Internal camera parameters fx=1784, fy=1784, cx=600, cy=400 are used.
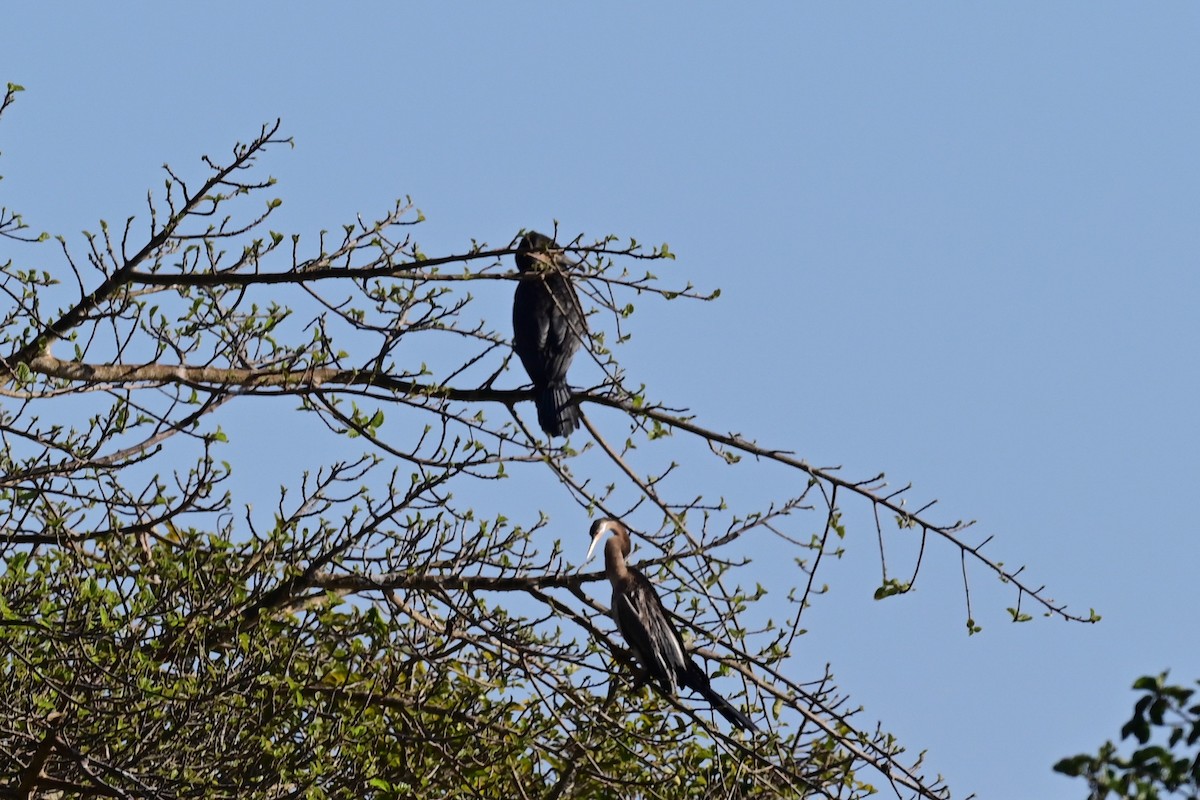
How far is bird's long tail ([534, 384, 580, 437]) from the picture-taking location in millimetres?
6449

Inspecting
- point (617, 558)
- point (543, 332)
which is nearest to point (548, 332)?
point (543, 332)

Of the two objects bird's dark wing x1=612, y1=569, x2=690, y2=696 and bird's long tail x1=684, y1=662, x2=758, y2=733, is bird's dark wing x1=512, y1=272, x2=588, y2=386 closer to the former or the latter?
bird's dark wing x1=612, y1=569, x2=690, y2=696

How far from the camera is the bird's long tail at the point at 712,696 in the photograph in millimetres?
5859

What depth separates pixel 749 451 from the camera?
5594 mm

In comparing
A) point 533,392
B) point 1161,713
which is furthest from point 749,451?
point 1161,713

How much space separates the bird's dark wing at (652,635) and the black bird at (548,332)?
0.71 m

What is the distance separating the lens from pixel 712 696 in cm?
594

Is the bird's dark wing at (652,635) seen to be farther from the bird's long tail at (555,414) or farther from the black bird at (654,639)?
the bird's long tail at (555,414)

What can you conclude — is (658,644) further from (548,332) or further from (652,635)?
(548,332)

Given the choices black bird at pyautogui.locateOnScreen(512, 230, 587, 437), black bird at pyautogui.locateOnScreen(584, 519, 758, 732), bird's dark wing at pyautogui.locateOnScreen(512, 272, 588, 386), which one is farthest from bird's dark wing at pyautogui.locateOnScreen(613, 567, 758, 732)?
bird's dark wing at pyautogui.locateOnScreen(512, 272, 588, 386)

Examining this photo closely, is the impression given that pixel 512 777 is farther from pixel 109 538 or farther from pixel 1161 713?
pixel 1161 713

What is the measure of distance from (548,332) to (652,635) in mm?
1764

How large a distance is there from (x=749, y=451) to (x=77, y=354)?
219cm

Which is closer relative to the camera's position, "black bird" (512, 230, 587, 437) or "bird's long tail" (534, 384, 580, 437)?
"black bird" (512, 230, 587, 437)
